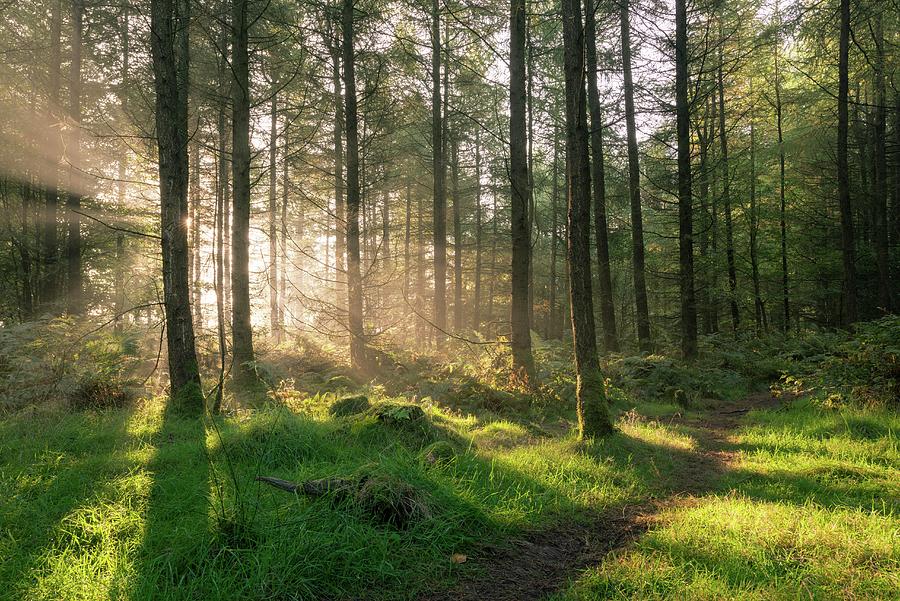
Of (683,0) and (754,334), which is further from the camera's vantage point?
(754,334)

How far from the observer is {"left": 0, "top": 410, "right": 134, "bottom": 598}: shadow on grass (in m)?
2.76

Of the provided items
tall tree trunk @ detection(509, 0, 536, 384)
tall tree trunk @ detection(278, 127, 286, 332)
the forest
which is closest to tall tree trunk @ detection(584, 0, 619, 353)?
the forest

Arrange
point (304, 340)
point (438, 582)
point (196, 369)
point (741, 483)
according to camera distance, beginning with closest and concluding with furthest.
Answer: point (438, 582) → point (741, 483) → point (196, 369) → point (304, 340)

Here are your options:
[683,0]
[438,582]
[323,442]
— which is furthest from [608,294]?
[438,582]

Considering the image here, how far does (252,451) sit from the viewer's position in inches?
186

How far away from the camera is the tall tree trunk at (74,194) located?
13.8 metres

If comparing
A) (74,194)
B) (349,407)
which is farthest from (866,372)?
(74,194)

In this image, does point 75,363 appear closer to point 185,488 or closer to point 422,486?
point 185,488

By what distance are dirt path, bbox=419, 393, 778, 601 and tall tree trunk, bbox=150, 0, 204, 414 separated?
529cm

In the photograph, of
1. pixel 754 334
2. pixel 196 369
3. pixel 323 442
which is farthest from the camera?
pixel 754 334

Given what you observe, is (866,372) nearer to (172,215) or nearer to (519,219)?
(519,219)

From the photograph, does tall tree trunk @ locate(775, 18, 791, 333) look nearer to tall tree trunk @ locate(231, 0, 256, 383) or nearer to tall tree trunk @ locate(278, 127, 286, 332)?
tall tree trunk @ locate(278, 127, 286, 332)

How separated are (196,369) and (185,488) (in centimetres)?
367

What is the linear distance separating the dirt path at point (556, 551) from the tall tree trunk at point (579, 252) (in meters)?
1.26
